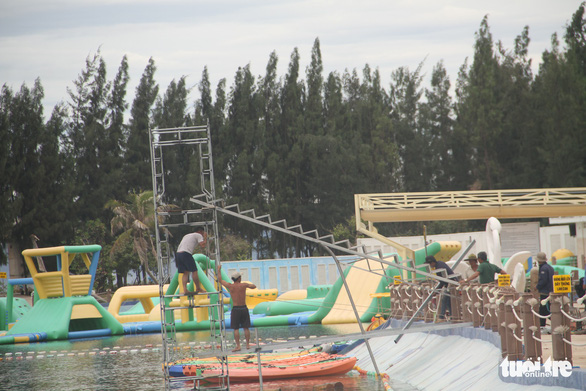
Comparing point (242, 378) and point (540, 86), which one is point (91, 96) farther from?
point (242, 378)

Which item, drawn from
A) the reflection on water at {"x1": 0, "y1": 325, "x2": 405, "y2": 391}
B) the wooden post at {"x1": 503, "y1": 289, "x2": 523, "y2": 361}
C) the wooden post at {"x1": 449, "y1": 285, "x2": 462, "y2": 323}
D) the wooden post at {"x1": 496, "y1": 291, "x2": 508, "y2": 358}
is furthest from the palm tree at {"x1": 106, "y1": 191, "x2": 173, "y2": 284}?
the wooden post at {"x1": 503, "y1": 289, "x2": 523, "y2": 361}

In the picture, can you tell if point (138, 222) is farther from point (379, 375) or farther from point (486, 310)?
point (486, 310)

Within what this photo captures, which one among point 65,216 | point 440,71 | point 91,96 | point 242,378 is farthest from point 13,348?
point 440,71

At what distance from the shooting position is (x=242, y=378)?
54.9 ft

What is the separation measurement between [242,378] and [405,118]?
47.6m

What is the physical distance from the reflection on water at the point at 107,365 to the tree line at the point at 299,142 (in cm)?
2186

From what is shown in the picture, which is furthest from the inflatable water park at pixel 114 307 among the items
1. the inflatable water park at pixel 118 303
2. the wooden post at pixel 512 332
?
the wooden post at pixel 512 332

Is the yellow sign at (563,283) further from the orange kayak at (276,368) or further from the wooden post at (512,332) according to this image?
the orange kayak at (276,368)

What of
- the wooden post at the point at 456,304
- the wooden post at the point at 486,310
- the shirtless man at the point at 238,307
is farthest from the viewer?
the wooden post at the point at 456,304

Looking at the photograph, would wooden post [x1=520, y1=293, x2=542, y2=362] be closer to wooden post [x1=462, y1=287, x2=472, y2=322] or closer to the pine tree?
wooden post [x1=462, y1=287, x2=472, y2=322]

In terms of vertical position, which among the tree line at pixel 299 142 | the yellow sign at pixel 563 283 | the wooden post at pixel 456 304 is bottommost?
the wooden post at pixel 456 304

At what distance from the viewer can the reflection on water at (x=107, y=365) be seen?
1662 centimetres

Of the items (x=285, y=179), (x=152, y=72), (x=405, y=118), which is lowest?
(x=285, y=179)

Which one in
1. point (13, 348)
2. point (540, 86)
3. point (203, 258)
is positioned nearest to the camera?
point (13, 348)
